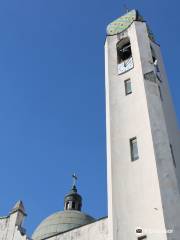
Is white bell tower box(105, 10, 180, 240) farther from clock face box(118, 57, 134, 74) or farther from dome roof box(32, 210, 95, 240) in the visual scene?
dome roof box(32, 210, 95, 240)

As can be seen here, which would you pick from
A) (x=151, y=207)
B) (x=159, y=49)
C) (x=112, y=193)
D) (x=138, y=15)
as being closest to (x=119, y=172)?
(x=112, y=193)

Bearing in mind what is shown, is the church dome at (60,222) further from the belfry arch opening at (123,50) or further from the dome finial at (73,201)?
the belfry arch opening at (123,50)

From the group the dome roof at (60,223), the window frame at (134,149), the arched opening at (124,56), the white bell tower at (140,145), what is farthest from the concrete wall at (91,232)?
the dome roof at (60,223)

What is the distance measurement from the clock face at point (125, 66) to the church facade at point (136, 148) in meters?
0.07

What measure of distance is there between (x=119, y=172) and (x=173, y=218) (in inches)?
129

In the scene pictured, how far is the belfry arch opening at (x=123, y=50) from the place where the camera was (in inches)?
876

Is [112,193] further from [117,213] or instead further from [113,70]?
[113,70]

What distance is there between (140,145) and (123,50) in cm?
820

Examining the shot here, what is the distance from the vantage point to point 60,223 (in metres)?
29.2

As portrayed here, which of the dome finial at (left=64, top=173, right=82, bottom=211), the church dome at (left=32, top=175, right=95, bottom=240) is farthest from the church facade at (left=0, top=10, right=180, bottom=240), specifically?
the dome finial at (left=64, top=173, right=82, bottom=211)

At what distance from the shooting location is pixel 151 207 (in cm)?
1387

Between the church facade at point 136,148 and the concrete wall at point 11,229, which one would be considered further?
the concrete wall at point 11,229

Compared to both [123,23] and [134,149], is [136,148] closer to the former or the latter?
[134,149]

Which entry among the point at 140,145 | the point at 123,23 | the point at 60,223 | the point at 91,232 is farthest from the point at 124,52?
the point at 60,223
